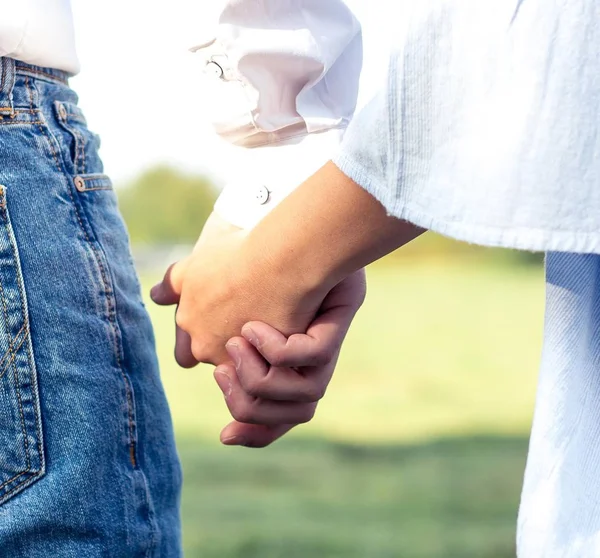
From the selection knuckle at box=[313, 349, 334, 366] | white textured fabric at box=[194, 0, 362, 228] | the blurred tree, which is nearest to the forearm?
knuckle at box=[313, 349, 334, 366]

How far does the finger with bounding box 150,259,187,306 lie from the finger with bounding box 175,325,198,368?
5cm

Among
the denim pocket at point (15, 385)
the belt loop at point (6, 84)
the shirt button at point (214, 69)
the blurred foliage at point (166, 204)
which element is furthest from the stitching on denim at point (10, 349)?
the blurred foliage at point (166, 204)

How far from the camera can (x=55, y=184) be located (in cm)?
94

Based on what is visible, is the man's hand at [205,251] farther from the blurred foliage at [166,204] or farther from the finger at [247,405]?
the blurred foliage at [166,204]

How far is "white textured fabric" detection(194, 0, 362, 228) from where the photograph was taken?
3.69 ft

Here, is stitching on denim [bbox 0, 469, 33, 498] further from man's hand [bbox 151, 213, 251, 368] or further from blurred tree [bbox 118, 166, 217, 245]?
blurred tree [bbox 118, 166, 217, 245]

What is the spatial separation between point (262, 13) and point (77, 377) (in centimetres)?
51

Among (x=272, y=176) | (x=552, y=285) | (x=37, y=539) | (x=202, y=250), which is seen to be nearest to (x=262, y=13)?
(x=272, y=176)

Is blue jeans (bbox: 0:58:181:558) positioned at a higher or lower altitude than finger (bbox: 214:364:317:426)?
higher

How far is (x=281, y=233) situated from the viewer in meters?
0.95

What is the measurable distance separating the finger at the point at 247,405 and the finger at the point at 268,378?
0.02 m

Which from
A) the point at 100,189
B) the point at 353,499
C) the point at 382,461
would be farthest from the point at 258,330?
the point at 382,461

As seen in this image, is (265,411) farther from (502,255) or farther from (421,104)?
(502,255)

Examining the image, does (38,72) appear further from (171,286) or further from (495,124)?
(495,124)
